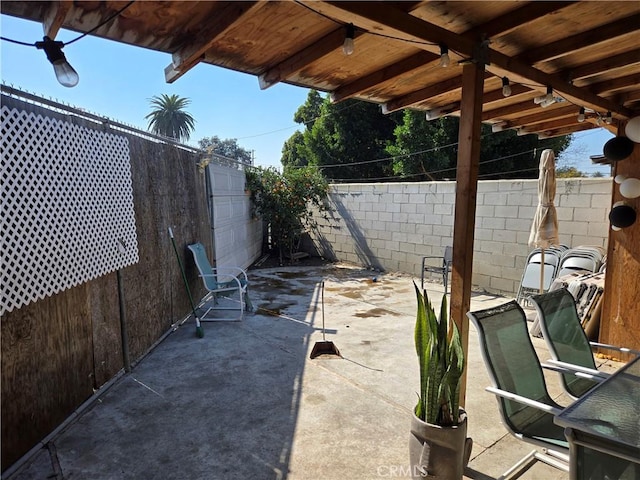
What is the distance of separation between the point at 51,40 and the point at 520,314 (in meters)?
2.64

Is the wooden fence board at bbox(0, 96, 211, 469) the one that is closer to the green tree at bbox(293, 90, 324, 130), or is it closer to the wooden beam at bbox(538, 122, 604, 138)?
the wooden beam at bbox(538, 122, 604, 138)

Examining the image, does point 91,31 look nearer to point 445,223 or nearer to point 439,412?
point 439,412

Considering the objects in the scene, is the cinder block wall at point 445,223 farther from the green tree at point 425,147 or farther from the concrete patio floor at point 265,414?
the green tree at point 425,147

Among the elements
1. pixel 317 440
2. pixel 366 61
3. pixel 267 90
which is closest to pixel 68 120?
pixel 267 90

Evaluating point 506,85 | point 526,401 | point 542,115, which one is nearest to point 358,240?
point 542,115

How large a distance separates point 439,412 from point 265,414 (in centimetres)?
126

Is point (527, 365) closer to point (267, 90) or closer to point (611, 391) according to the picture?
point (611, 391)

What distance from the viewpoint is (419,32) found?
1813 millimetres

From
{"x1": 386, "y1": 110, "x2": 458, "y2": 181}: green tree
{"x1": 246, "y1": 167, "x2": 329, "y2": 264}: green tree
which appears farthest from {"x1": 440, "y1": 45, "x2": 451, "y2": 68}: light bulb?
{"x1": 386, "y1": 110, "x2": 458, "y2": 181}: green tree

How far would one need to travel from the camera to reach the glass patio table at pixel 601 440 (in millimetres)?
1249

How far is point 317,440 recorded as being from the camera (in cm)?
236

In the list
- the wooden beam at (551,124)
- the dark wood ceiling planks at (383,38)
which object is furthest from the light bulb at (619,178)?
the wooden beam at (551,124)

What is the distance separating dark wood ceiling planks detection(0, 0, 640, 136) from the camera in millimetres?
1645

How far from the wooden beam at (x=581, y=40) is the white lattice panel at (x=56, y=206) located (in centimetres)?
289
